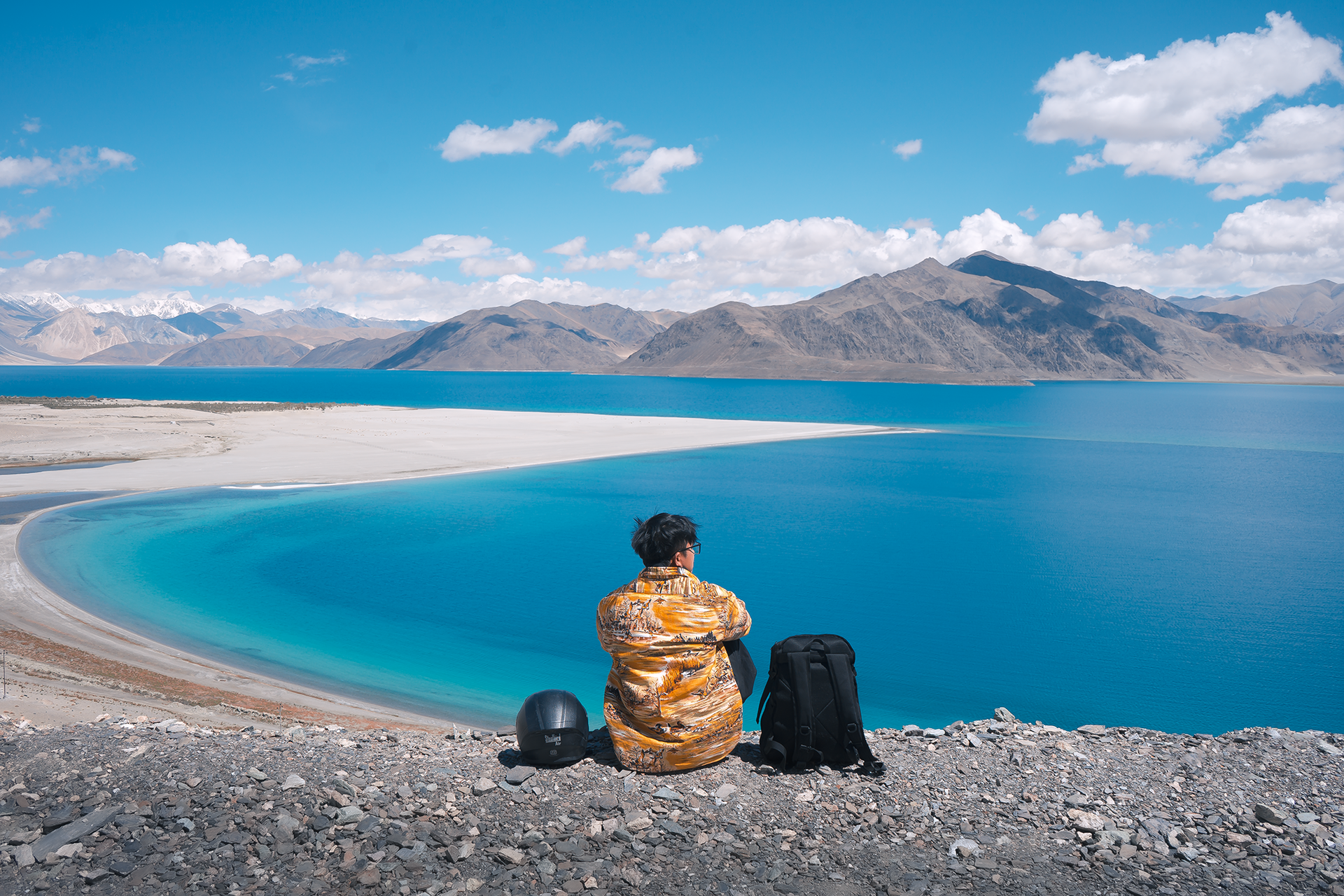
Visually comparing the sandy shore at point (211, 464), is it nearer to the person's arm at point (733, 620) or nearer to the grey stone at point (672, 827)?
the grey stone at point (672, 827)

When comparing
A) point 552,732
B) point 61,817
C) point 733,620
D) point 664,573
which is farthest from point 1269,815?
point 61,817

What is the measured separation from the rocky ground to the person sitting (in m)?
0.29

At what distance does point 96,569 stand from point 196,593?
3705 mm

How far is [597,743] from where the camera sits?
682cm

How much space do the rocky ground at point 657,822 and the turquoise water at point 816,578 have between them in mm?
6503

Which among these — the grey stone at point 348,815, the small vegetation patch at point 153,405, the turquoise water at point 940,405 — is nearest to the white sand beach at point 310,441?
the small vegetation patch at point 153,405

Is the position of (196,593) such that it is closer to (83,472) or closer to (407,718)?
(407,718)

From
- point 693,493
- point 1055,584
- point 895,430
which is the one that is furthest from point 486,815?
point 895,430

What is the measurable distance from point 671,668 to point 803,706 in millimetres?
1151

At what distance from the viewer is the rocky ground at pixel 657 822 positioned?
489 centimetres

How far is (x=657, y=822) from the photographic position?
548 cm

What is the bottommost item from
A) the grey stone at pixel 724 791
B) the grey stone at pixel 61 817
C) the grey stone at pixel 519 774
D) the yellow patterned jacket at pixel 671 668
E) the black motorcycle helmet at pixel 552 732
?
the grey stone at pixel 724 791

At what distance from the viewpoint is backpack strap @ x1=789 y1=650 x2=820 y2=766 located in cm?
609

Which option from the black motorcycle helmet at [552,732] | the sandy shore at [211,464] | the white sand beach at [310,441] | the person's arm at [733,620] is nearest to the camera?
the person's arm at [733,620]
